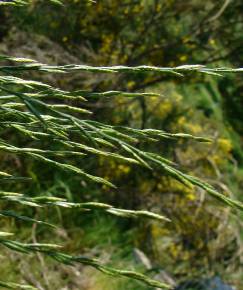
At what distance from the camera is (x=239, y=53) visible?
14.9 feet

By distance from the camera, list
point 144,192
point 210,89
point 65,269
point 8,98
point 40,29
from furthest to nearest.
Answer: point 210,89
point 144,192
point 40,29
point 65,269
point 8,98

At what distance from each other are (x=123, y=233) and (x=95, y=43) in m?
1.35

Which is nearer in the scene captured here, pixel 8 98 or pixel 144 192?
pixel 8 98

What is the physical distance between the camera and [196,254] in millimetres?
4332

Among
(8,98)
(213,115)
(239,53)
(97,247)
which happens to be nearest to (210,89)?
(213,115)

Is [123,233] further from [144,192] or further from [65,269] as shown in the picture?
[65,269]

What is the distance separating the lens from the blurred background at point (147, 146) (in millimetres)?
3947

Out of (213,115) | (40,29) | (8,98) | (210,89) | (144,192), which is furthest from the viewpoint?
(210,89)

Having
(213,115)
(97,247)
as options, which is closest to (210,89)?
(213,115)

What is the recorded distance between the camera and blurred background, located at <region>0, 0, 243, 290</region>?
3947 mm

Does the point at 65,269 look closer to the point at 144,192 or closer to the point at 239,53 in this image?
the point at 144,192

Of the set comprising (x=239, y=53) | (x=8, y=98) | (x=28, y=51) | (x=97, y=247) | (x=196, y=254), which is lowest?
(x=196, y=254)

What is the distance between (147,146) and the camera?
14.6 feet

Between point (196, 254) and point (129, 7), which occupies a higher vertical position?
point (129, 7)
